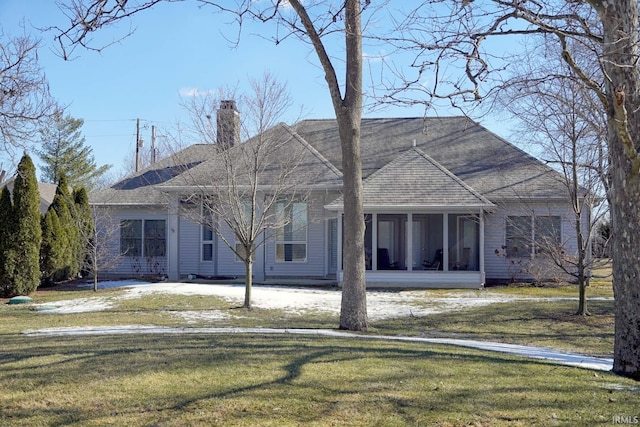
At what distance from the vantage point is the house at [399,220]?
67.3 ft

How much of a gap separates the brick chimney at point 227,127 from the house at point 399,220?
272 cm

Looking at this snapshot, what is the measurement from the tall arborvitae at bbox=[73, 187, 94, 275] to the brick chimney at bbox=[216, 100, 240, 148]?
7.33 m

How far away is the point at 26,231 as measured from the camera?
19.0 meters

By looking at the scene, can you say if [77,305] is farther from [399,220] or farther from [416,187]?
[399,220]

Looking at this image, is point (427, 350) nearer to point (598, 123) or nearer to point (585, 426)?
point (585, 426)

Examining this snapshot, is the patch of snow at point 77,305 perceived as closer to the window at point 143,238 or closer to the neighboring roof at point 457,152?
the window at point 143,238

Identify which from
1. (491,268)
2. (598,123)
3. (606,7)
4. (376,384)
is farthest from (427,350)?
(491,268)

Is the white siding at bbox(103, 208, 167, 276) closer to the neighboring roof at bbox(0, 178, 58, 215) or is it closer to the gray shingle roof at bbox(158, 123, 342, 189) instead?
the gray shingle roof at bbox(158, 123, 342, 189)

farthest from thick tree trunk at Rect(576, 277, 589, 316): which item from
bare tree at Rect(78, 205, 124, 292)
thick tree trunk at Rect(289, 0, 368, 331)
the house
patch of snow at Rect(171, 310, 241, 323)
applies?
bare tree at Rect(78, 205, 124, 292)

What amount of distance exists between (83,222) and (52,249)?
1.47 metres

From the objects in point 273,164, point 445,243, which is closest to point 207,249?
point 273,164

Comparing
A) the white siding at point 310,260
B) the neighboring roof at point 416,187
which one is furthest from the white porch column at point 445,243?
the white siding at point 310,260

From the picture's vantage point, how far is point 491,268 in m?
22.0

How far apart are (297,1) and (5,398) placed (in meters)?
8.11
